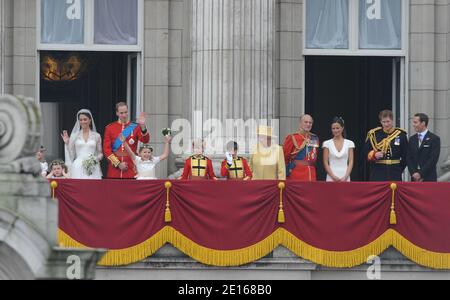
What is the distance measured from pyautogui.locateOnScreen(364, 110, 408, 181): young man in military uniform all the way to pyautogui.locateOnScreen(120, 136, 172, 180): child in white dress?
375cm

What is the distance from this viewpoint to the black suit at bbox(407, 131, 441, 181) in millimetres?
40344

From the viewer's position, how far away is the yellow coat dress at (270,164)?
39.7 meters

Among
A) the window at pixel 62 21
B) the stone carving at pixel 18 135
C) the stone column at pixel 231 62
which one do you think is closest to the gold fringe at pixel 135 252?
the stone column at pixel 231 62

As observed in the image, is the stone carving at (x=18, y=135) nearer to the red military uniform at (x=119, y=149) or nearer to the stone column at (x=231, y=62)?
the red military uniform at (x=119, y=149)

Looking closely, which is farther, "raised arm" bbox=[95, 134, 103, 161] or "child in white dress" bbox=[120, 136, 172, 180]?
"raised arm" bbox=[95, 134, 103, 161]

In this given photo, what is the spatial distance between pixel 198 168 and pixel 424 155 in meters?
4.15

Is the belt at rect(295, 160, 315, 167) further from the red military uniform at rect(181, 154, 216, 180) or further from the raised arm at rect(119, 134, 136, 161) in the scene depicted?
the raised arm at rect(119, 134, 136, 161)

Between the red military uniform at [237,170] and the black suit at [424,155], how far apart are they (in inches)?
117

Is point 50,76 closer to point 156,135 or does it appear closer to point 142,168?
point 156,135

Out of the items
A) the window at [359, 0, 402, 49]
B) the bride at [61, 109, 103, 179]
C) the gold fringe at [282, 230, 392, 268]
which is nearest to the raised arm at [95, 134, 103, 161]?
the bride at [61, 109, 103, 179]
